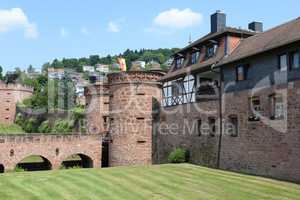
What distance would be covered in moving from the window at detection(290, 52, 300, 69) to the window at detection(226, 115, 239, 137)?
195 inches

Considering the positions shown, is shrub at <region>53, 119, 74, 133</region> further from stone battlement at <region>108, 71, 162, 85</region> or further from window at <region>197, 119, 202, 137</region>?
window at <region>197, 119, 202, 137</region>

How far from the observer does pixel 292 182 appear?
1588 centimetres

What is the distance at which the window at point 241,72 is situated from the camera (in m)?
19.5

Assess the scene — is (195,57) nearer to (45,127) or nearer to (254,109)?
(254,109)

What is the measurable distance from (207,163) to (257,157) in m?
5.02

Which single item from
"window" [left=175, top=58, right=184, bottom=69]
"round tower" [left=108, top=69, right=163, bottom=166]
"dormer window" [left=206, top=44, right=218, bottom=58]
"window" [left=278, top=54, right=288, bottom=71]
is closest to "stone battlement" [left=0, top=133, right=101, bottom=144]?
"round tower" [left=108, top=69, right=163, bottom=166]

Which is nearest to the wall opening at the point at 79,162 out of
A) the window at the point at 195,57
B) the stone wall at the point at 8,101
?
the window at the point at 195,57

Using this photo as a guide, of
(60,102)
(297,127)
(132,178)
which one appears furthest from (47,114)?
(297,127)

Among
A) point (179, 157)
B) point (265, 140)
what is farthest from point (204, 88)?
point (265, 140)

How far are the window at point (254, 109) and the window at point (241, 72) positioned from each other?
4.32 feet

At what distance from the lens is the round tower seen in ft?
95.3

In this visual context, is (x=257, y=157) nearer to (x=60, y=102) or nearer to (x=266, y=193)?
(x=266, y=193)

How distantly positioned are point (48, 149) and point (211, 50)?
1514cm

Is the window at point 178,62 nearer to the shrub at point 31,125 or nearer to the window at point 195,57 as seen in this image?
the window at point 195,57
